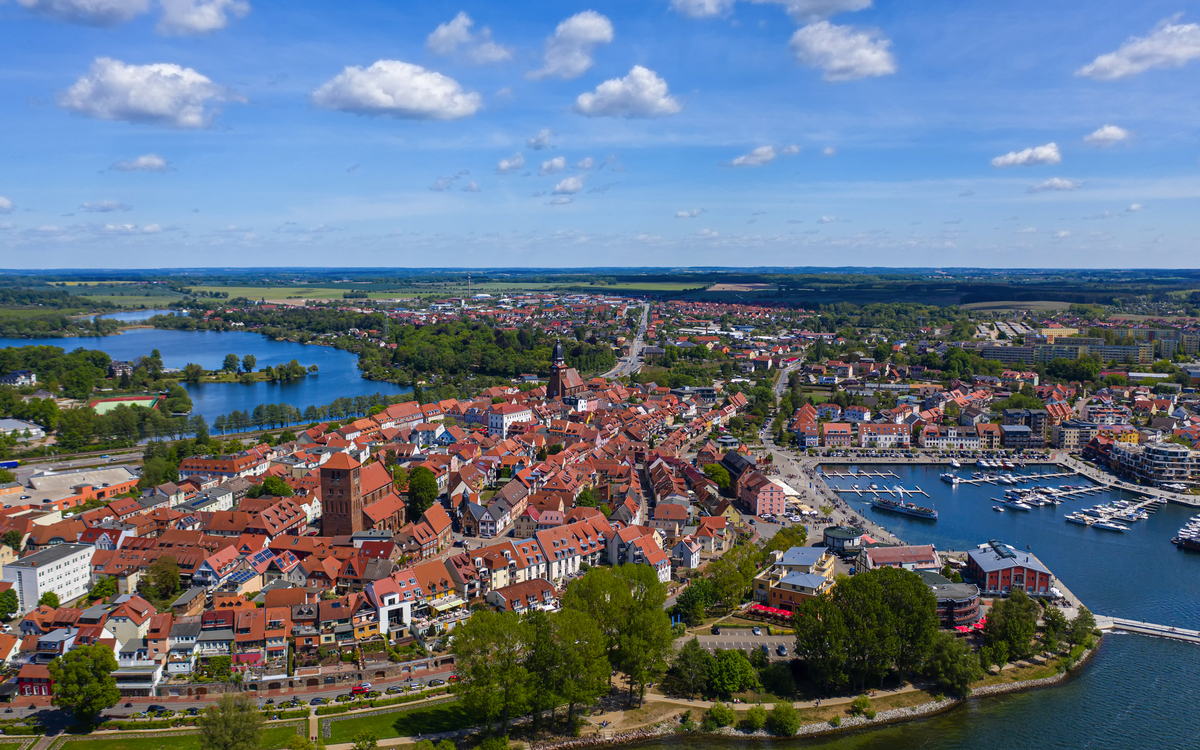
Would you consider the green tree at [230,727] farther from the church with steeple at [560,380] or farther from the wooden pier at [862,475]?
the church with steeple at [560,380]

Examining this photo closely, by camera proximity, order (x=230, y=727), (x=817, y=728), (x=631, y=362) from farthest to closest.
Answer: (x=631, y=362) → (x=817, y=728) → (x=230, y=727)

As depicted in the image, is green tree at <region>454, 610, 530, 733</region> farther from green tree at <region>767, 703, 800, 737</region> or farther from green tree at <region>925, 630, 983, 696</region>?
green tree at <region>925, 630, 983, 696</region>

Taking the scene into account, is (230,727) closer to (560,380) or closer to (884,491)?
(884,491)

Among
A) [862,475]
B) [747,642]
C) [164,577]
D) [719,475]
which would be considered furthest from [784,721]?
[862,475]

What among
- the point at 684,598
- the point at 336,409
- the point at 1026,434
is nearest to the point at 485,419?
the point at 336,409

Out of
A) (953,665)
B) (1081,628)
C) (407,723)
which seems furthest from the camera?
(1081,628)

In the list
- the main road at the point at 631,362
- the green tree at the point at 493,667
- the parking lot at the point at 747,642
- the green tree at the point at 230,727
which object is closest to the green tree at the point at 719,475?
the parking lot at the point at 747,642
